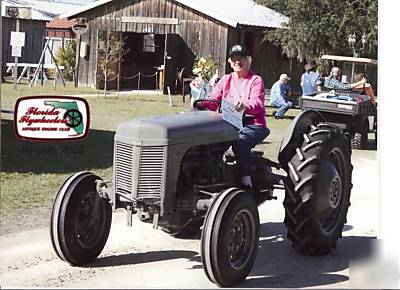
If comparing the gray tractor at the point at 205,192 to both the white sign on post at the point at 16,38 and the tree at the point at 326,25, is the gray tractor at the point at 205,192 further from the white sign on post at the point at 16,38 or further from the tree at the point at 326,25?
A: the tree at the point at 326,25

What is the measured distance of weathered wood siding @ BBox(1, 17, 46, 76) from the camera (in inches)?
511

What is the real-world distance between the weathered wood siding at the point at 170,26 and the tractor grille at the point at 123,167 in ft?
55.8

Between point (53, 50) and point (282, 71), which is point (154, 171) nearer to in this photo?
point (53, 50)

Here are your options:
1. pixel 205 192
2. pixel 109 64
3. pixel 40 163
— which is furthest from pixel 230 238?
pixel 109 64

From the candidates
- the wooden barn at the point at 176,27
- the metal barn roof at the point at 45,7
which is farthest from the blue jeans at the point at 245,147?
the wooden barn at the point at 176,27

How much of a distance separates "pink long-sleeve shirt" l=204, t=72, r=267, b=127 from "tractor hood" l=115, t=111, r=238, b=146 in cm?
31

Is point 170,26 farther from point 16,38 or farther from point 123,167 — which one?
point 123,167

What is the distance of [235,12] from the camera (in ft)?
76.4

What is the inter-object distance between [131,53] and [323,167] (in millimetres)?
19531

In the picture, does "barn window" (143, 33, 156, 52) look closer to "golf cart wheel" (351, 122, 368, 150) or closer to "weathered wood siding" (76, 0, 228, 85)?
A: "weathered wood siding" (76, 0, 228, 85)

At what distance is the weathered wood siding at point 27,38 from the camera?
13.0m

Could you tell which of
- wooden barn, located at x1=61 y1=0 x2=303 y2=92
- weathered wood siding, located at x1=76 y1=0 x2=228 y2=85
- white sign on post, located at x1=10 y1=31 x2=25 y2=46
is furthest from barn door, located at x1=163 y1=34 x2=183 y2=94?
white sign on post, located at x1=10 y1=31 x2=25 y2=46

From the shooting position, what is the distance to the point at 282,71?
83.6 feet

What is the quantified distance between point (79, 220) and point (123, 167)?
61 centimetres
